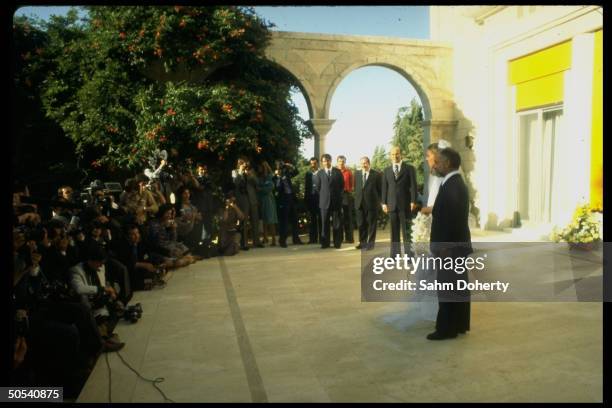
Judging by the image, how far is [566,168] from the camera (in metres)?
8.84

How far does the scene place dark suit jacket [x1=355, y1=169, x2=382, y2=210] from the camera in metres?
8.91

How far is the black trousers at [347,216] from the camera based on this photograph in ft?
33.1

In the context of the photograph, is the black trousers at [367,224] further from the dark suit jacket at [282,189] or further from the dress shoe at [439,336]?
the dress shoe at [439,336]

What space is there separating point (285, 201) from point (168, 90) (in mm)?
2983

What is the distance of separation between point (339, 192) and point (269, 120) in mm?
2083

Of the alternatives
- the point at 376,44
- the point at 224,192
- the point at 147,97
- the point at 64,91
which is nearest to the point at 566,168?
the point at 376,44

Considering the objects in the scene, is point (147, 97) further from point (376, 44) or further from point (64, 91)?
point (376, 44)

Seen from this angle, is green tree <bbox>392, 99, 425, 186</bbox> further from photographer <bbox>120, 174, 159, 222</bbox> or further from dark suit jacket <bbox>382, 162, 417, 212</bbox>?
photographer <bbox>120, 174, 159, 222</bbox>

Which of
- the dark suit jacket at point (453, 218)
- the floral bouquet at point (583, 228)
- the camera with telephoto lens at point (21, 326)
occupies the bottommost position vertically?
the camera with telephoto lens at point (21, 326)

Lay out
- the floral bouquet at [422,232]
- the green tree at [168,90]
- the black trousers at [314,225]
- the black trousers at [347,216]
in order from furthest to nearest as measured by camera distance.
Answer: the black trousers at [347,216]
the black trousers at [314,225]
the green tree at [168,90]
the floral bouquet at [422,232]

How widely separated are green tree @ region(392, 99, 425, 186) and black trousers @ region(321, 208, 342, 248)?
35.0 feet

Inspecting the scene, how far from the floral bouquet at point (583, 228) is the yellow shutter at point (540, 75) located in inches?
101

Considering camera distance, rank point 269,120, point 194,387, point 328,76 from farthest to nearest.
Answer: point 328,76
point 269,120
point 194,387

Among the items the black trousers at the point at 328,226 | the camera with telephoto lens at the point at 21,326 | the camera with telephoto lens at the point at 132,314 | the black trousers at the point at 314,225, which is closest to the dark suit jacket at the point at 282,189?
the black trousers at the point at 314,225
